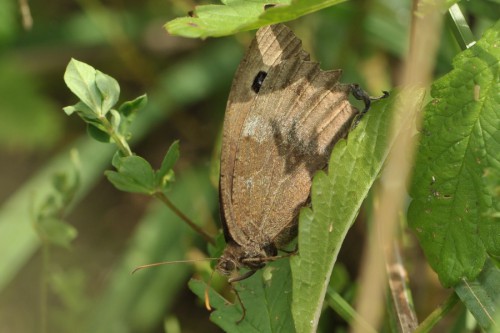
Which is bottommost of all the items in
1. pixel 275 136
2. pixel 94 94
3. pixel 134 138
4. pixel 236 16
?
pixel 134 138

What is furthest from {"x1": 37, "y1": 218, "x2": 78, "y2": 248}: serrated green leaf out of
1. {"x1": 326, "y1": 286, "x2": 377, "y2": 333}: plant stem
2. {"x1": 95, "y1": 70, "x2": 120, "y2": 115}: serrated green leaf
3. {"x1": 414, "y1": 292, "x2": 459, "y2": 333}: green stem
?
{"x1": 414, "y1": 292, "x2": 459, "y2": 333}: green stem

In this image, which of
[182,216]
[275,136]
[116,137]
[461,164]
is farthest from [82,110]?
[461,164]

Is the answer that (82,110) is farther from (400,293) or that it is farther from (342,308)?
(400,293)

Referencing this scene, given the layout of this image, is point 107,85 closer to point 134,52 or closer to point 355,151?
point 355,151

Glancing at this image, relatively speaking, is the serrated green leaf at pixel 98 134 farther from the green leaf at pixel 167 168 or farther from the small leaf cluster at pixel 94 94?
the green leaf at pixel 167 168

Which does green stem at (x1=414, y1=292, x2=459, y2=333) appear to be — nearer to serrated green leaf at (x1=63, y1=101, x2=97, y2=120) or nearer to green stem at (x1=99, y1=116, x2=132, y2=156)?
green stem at (x1=99, y1=116, x2=132, y2=156)

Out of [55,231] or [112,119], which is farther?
[55,231]
